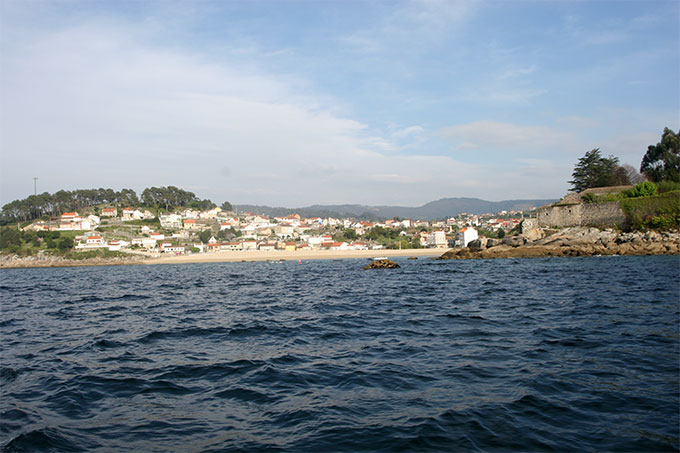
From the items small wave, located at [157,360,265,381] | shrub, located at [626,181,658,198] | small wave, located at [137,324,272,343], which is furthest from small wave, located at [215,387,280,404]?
shrub, located at [626,181,658,198]

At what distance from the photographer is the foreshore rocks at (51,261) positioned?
67438 mm

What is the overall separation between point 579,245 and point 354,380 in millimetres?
37165

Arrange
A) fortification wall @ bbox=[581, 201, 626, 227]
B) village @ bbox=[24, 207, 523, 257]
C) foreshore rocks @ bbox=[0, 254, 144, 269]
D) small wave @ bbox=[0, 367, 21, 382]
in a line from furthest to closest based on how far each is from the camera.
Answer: village @ bbox=[24, 207, 523, 257], foreshore rocks @ bbox=[0, 254, 144, 269], fortification wall @ bbox=[581, 201, 626, 227], small wave @ bbox=[0, 367, 21, 382]

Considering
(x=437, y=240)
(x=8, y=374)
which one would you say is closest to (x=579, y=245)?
(x=8, y=374)

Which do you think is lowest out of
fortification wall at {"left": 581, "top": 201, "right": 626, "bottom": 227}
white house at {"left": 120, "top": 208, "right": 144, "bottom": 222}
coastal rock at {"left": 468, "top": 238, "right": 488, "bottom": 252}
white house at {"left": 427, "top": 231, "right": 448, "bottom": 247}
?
white house at {"left": 427, "top": 231, "right": 448, "bottom": 247}

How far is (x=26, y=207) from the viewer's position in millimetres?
111500

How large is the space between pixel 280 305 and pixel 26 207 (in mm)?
129276

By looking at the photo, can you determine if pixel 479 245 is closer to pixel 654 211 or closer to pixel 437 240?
pixel 654 211

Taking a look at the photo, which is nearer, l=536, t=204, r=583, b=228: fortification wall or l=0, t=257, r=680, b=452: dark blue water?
l=0, t=257, r=680, b=452: dark blue water

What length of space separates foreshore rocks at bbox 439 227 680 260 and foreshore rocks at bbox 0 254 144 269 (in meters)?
55.3

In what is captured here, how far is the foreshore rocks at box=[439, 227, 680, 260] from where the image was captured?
31812 mm

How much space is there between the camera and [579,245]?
1428 inches

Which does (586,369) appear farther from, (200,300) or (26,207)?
(26,207)

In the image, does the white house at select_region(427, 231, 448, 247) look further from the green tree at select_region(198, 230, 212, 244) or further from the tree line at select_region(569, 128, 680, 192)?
the green tree at select_region(198, 230, 212, 244)
